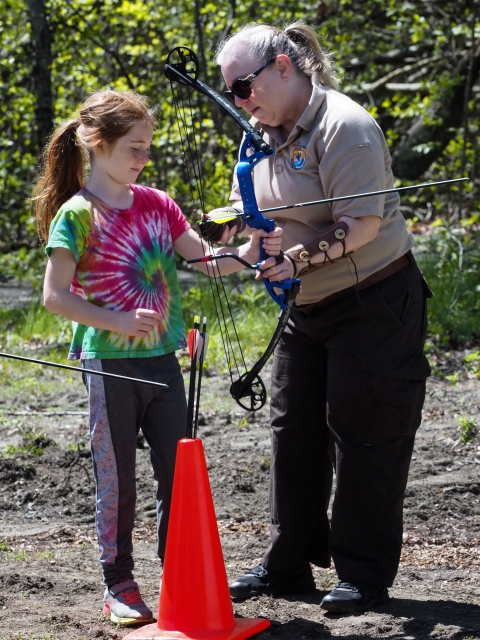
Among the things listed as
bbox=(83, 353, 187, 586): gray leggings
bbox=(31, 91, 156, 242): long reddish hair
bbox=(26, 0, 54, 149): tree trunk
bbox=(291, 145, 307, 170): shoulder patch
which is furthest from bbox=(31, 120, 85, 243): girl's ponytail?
bbox=(26, 0, 54, 149): tree trunk

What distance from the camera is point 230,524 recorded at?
4.29m

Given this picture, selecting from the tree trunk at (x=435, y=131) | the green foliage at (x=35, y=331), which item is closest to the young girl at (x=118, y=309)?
the green foliage at (x=35, y=331)

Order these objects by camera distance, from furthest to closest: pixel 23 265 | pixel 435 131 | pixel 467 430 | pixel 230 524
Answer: pixel 23 265 < pixel 435 131 < pixel 467 430 < pixel 230 524

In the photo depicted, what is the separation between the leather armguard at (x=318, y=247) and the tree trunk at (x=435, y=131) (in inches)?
283

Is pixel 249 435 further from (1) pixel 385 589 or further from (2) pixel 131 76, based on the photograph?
(2) pixel 131 76

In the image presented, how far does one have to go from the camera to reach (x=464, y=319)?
7.25 m

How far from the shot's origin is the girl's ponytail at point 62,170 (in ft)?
10.9

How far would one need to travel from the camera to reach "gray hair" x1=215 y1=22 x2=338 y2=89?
3.02 m

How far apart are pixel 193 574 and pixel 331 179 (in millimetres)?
1316

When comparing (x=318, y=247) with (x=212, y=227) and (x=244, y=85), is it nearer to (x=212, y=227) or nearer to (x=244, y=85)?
(x=212, y=227)

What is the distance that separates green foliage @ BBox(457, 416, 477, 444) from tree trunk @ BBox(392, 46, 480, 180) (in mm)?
5224

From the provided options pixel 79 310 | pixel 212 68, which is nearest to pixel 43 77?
pixel 212 68

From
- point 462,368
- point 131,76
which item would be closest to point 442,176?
point 131,76

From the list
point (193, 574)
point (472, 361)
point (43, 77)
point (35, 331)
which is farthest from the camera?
point (43, 77)
